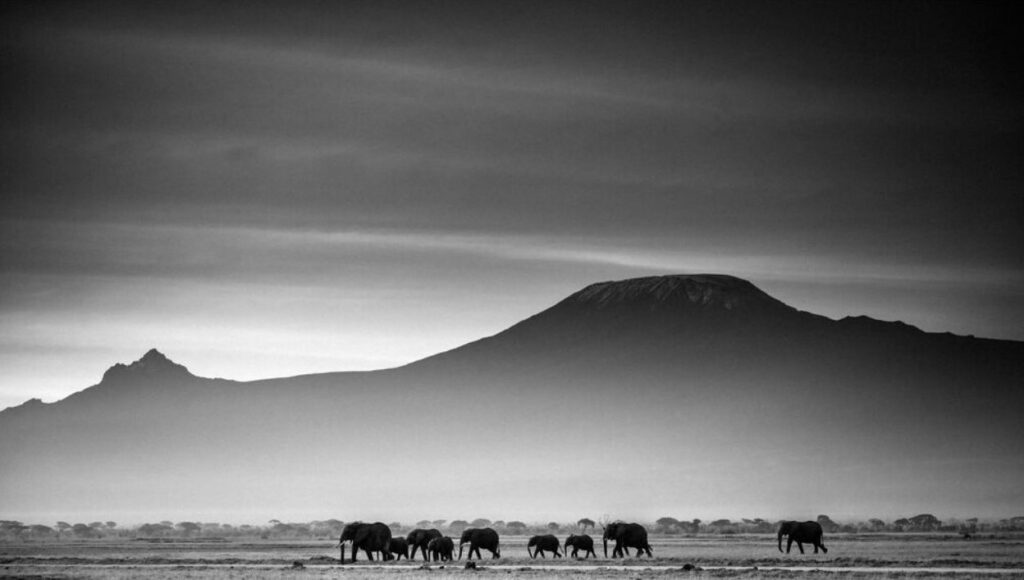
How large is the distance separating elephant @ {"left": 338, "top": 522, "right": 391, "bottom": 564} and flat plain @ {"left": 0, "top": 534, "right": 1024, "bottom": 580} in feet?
4.29

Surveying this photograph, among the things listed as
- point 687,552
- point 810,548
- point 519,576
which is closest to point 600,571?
point 519,576

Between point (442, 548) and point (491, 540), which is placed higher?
point (491, 540)

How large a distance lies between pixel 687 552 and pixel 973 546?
537 inches

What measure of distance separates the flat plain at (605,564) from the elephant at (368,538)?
51.5 inches

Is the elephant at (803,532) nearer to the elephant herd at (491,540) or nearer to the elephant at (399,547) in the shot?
the elephant herd at (491,540)

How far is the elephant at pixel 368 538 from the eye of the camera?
6769 cm

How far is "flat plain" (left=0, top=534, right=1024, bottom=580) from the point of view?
5319 cm

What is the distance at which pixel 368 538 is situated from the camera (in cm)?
6800

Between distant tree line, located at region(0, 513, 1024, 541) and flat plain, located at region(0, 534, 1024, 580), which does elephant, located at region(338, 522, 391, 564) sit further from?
distant tree line, located at region(0, 513, 1024, 541)

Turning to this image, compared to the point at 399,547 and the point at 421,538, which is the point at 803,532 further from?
the point at 399,547

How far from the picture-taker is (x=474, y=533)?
69750mm

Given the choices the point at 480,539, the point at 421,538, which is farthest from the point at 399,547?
the point at 480,539

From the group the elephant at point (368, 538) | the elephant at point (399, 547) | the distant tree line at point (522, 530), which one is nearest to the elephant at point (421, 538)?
the elephant at point (399, 547)

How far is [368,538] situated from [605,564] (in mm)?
12344
